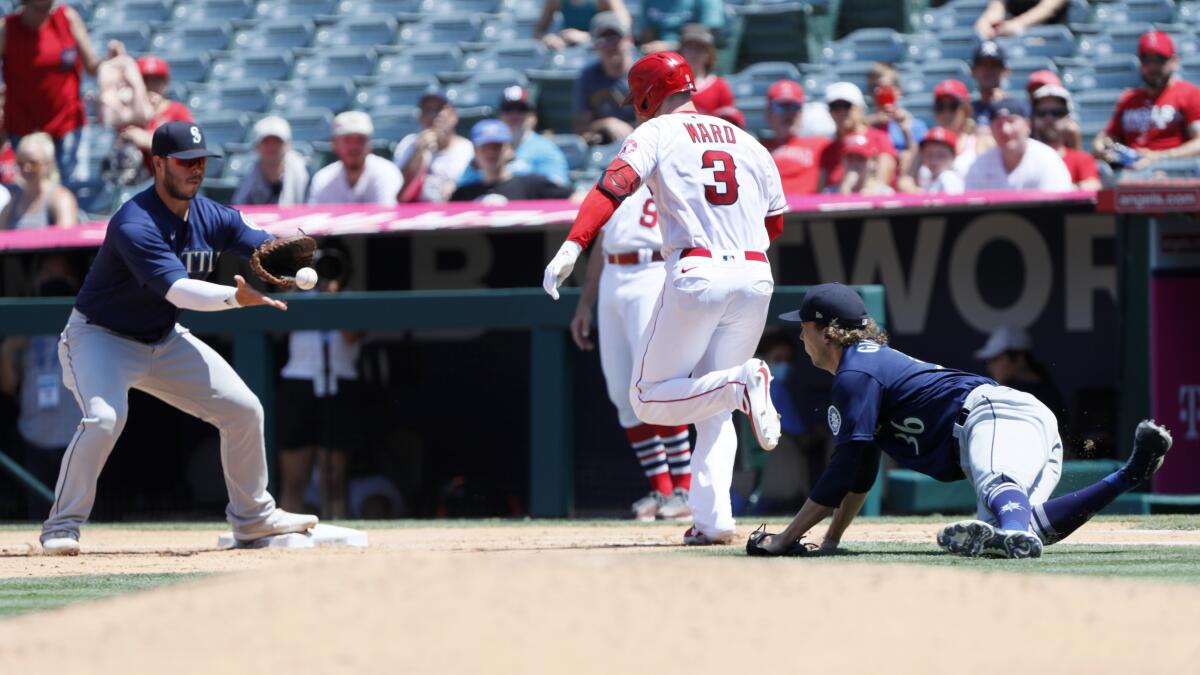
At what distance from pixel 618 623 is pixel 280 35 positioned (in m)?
11.6

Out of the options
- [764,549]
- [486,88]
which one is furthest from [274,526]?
[486,88]

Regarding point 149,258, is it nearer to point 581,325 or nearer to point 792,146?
point 581,325

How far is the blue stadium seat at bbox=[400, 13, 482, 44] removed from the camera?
1398 centimetres

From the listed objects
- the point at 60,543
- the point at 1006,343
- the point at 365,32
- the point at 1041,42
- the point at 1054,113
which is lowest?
the point at 60,543

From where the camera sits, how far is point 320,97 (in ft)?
44.8

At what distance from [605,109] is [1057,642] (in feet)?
25.3

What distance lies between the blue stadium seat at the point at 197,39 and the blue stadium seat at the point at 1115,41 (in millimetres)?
7173

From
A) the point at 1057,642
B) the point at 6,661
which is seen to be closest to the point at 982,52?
the point at 1057,642

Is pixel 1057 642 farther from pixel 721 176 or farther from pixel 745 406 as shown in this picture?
pixel 721 176

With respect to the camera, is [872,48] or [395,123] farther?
[395,123]

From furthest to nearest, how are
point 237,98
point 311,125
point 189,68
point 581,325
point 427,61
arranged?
point 189,68 → point 237,98 → point 427,61 → point 311,125 → point 581,325

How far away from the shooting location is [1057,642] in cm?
394

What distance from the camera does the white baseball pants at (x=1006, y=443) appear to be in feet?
18.5

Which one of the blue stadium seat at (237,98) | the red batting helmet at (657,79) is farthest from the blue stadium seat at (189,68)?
the red batting helmet at (657,79)
